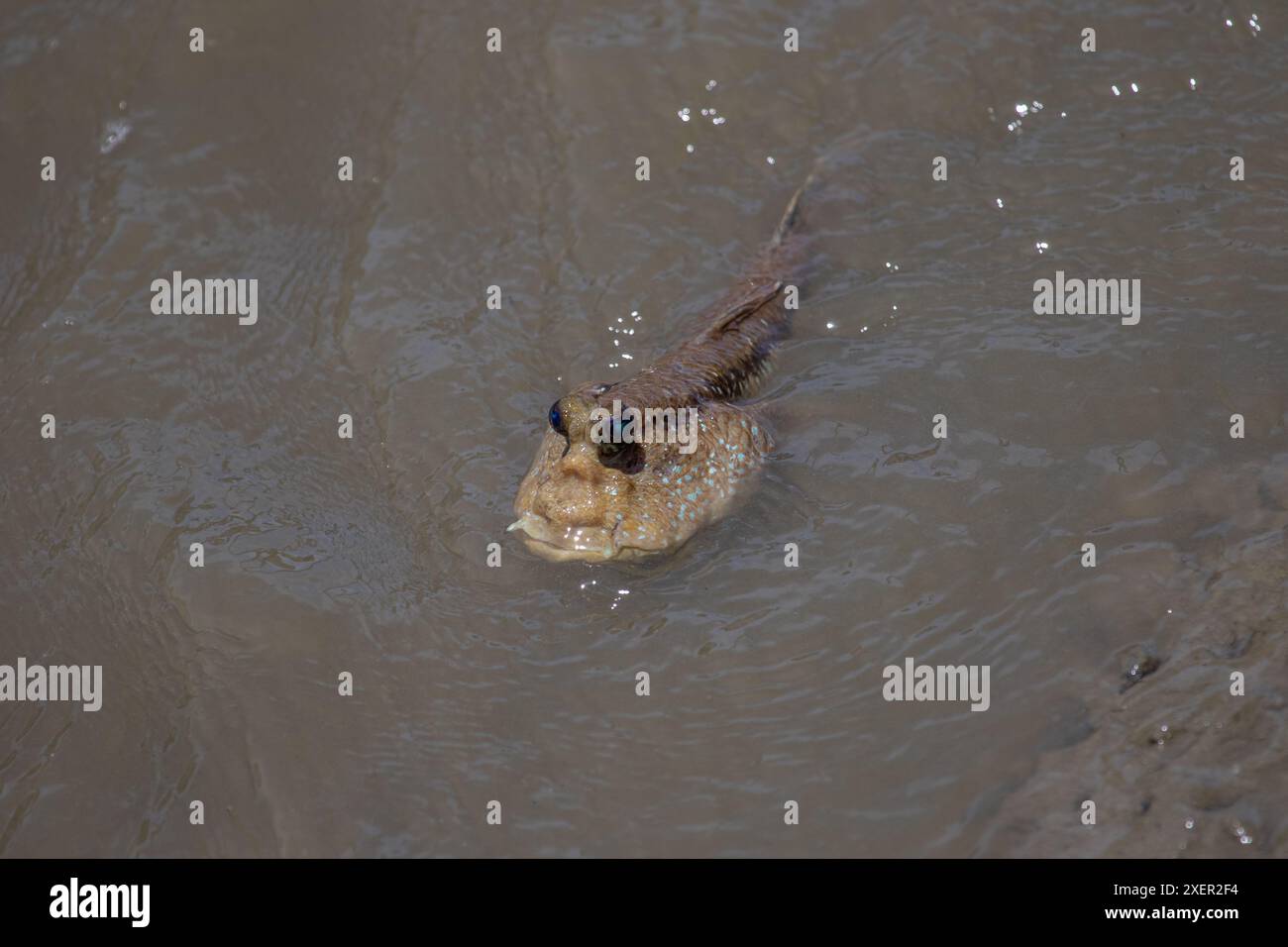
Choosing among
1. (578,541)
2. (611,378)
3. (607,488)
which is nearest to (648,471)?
(607,488)

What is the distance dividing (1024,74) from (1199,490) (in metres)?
3.44

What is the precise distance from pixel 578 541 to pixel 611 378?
4.71 feet

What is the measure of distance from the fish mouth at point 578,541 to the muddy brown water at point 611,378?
0.31 meters

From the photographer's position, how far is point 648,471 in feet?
15.2

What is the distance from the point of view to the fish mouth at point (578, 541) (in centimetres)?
448

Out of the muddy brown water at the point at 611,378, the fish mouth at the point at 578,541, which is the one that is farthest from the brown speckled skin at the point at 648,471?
the muddy brown water at the point at 611,378

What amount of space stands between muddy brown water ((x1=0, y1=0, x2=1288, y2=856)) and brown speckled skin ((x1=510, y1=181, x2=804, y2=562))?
0.21 metres

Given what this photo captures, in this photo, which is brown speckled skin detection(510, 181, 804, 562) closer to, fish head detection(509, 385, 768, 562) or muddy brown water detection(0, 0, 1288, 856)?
fish head detection(509, 385, 768, 562)

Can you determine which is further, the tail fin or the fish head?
the tail fin

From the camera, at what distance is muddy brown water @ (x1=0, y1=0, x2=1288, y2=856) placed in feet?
13.2

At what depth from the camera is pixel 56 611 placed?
4.76m

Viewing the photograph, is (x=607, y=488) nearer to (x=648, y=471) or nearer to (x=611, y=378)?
(x=648, y=471)

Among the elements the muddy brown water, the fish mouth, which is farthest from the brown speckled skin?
the muddy brown water

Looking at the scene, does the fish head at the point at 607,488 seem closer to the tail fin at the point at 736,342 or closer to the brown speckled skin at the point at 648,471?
the brown speckled skin at the point at 648,471
